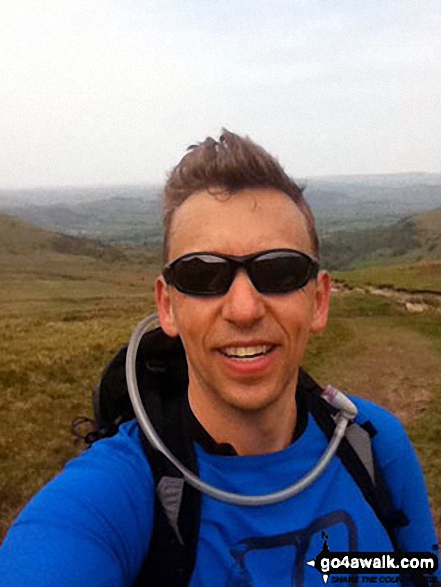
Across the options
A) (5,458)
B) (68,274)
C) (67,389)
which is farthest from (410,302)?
(68,274)

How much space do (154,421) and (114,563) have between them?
78 cm

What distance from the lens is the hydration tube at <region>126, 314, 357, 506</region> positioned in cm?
269

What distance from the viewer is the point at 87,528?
7.90ft

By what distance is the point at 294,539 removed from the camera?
2.70 m

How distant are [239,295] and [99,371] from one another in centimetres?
1517

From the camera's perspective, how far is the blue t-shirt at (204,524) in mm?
2320

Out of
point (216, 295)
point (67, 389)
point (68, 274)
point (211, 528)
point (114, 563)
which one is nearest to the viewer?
point (114, 563)

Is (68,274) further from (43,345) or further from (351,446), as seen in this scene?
(351,446)

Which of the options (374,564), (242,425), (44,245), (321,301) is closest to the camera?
(374,564)

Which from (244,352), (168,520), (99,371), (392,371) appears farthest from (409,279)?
(168,520)

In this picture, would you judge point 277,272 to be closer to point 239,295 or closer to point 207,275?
Result: point 239,295

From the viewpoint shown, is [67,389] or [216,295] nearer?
[216,295]

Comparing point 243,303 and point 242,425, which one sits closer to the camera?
point 243,303

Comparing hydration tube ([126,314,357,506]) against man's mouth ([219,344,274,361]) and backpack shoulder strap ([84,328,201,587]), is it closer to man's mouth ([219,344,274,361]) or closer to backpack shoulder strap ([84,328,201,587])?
backpack shoulder strap ([84,328,201,587])
